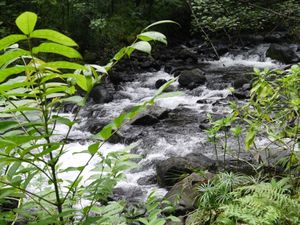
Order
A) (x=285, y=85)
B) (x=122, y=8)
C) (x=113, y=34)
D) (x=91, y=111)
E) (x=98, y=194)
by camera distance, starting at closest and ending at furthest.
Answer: (x=98, y=194) → (x=285, y=85) → (x=91, y=111) → (x=113, y=34) → (x=122, y=8)

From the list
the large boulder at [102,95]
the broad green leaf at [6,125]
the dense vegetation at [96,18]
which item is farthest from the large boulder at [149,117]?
the broad green leaf at [6,125]

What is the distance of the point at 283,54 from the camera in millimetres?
11125

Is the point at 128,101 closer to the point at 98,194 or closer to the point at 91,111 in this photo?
the point at 91,111

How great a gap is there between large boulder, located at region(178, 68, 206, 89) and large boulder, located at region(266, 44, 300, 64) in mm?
2890

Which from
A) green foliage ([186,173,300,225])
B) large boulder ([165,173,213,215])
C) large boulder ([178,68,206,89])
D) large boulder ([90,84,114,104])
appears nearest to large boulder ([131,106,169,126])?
large boulder ([90,84,114,104])

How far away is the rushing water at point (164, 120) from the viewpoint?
601 centimetres

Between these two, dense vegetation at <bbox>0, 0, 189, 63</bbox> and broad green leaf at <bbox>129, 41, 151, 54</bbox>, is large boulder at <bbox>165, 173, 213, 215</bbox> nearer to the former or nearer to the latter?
broad green leaf at <bbox>129, 41, 151, 54</bbox>

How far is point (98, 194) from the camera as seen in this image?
1162 mm

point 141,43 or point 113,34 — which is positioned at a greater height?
point 141,43

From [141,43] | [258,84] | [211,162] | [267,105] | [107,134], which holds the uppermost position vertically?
[141,43]

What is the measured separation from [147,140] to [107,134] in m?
5.90

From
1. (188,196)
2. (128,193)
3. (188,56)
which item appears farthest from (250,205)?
(188,56)

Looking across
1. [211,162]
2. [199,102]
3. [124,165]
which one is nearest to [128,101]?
[199,102]

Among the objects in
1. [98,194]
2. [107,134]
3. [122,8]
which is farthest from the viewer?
[122,8]
